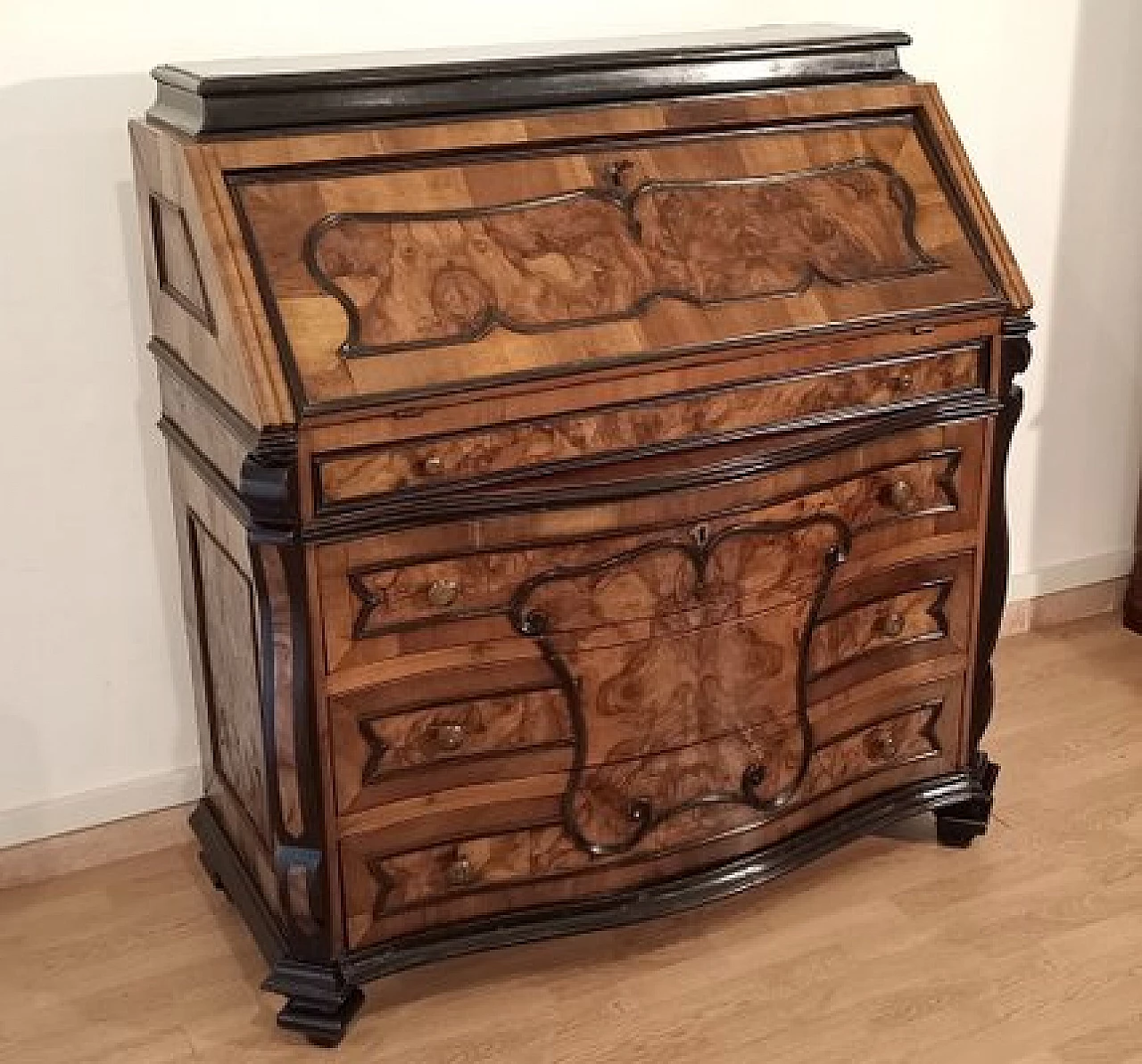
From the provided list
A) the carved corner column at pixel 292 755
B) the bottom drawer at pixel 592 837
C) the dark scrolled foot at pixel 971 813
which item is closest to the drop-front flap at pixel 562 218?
the carved corner column at pixel 292 755

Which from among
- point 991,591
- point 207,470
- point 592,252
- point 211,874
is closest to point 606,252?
point 592,252

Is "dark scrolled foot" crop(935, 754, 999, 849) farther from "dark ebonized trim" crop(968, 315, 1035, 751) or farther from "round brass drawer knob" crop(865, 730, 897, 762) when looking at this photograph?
"round brass drawer knob" crop(865, 730, 897, 762)

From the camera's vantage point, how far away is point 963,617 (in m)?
2.47

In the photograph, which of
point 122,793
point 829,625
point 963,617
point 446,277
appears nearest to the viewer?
point 446,277

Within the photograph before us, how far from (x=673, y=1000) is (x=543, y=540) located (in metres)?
0.72

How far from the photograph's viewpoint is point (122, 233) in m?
2.39

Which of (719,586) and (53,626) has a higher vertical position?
(719,586)

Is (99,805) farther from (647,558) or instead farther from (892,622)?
(892,622)

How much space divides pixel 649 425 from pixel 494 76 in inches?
19.3

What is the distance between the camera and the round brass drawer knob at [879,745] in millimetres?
2459

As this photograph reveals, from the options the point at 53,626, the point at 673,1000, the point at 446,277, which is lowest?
the point at 673,1000

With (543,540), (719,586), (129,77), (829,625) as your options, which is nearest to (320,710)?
(543,540)

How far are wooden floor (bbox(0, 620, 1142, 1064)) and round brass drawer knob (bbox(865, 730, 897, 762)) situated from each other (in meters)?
0.22

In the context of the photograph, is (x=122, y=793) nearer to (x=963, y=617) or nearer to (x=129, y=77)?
(x=129, y=77)
